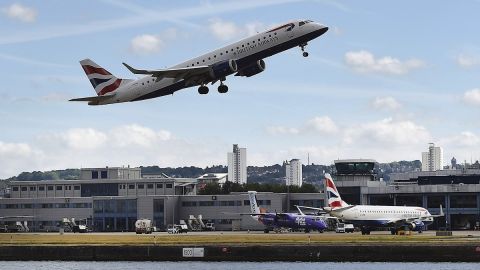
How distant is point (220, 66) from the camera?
411 feet

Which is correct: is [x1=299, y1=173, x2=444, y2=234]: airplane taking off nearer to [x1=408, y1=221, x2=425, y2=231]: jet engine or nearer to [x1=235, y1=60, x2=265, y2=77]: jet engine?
[x1=408, y1=221, x2=425, y2=231]: jet engine

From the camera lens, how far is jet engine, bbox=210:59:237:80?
124875 mm

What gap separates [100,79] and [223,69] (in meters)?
30.0

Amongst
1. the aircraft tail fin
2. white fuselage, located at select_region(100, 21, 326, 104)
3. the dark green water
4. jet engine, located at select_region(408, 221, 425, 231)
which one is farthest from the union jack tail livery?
the dark green water

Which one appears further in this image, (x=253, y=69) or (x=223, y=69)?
(x=253, y=69)

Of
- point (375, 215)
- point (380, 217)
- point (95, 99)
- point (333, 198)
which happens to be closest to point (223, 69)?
point (95, 99)

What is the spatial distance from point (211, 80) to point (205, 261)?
21849mm

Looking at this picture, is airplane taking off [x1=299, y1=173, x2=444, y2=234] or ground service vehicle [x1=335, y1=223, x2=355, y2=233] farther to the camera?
ground service vehicle [x1=335, y1=223, x2=355, y2=233]

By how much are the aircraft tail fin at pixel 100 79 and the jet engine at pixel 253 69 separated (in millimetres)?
18674

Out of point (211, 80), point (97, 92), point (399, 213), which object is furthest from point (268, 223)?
point (211, 80)

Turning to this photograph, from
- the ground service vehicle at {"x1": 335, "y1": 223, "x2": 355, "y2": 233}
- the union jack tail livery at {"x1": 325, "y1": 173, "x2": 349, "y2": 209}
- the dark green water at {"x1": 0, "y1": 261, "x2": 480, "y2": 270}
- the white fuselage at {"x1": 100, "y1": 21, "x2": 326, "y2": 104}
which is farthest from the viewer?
the ground service vehicle at {"x1": 335, "y1": 223, "x2": 355, "y2": 233}

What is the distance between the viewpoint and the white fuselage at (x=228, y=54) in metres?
123

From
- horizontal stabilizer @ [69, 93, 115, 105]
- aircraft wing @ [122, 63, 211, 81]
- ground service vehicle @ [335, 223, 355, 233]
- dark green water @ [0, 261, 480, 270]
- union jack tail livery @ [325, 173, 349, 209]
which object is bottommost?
dark green water @ [0, 261, 480, 270]

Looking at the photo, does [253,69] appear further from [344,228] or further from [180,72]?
[344,228]
